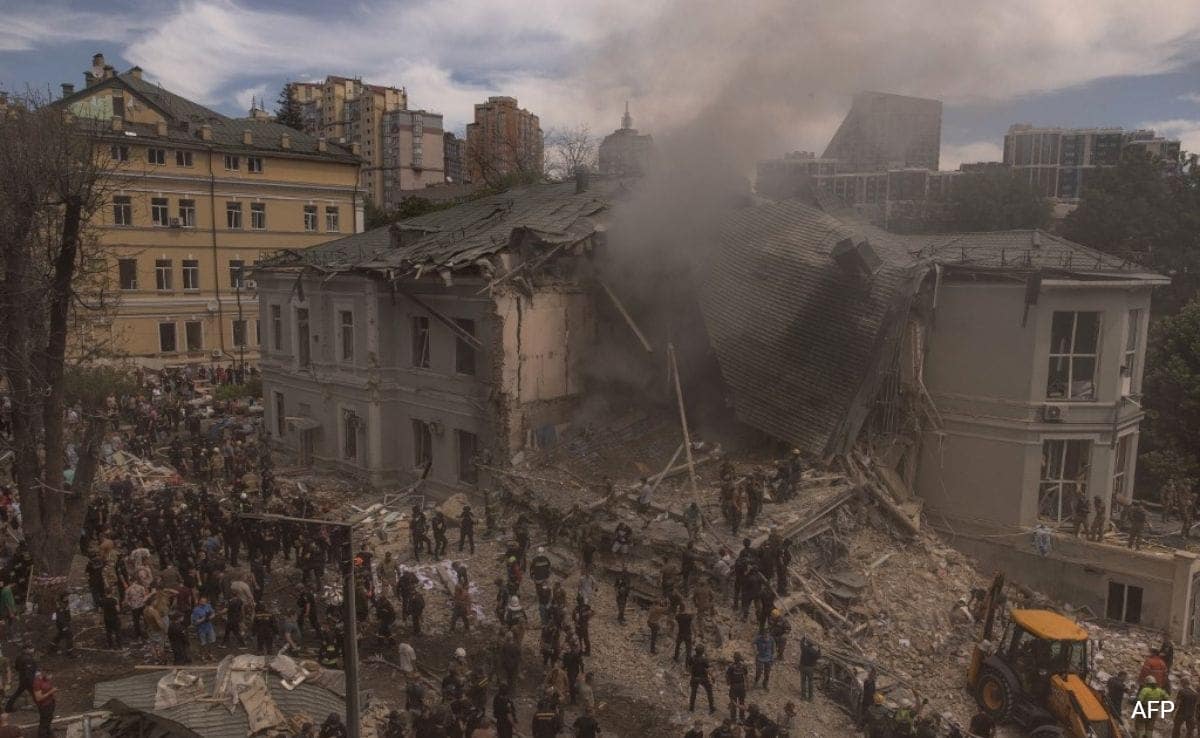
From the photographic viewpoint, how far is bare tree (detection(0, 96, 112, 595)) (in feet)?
57.7

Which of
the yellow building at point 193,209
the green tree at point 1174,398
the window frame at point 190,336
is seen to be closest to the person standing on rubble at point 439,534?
the green tree at point 1174,398

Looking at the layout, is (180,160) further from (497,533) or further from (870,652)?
(870,652)

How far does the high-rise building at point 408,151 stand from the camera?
105125 mm

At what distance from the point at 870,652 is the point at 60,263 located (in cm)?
1828

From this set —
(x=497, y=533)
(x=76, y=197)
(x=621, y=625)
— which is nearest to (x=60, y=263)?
(x=76, y=197)

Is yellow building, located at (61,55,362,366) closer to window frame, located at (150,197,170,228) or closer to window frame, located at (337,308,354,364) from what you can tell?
window frame, located at (150,197,170,228)

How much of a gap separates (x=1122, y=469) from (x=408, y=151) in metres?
96.1

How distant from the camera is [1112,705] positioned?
1535cm

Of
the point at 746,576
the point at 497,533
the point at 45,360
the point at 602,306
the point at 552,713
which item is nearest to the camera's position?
the point at 552,713

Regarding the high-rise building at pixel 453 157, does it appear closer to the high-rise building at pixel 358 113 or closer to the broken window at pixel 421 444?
the high-rise building at pixel 358 113

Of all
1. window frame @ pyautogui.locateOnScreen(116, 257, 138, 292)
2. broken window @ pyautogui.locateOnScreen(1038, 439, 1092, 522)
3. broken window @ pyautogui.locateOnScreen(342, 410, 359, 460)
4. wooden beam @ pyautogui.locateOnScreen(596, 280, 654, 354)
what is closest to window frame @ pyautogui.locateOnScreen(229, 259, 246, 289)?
window frame @ pyautogui.locateOnScreen(116, 257, 138, 292)

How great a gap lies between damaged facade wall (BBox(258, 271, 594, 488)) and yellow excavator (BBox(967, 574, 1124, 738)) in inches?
513

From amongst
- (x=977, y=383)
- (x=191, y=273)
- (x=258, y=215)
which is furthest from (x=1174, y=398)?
(x=191, y=273)

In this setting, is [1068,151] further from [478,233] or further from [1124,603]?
[478,233]
